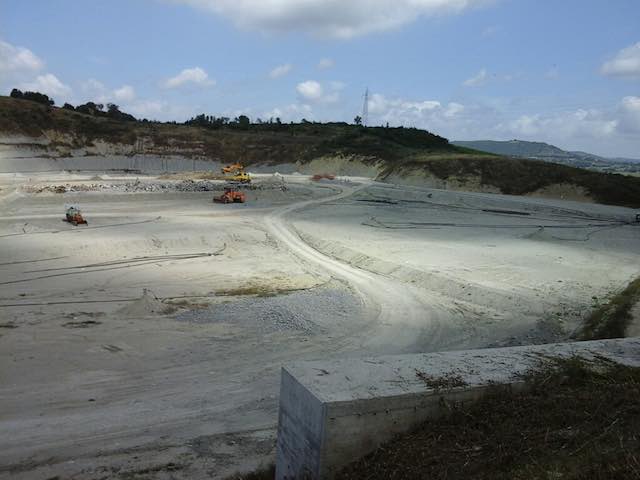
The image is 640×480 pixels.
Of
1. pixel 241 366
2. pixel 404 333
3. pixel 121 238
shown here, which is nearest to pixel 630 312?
pixel 404 333

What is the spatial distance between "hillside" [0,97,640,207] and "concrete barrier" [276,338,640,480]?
38.9m

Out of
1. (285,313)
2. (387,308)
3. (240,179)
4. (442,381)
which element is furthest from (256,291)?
(240,179)

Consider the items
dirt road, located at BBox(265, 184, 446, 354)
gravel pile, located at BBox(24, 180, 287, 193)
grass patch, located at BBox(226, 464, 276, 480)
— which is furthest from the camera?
gravel pile, located at BBox(24, 180, 287, 193)

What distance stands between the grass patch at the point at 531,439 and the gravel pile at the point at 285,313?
780 centimetres

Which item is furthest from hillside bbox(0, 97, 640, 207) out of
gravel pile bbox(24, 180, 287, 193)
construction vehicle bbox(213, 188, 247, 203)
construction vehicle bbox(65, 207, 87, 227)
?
construction vehicle bbox(65, 207, 87, 227)

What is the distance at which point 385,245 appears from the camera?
24172 mm

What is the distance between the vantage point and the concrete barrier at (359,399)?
5262mm

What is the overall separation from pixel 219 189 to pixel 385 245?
2184 cm

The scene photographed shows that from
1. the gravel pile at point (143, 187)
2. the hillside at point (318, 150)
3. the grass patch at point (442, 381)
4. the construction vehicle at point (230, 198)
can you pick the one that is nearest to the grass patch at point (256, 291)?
the grass patch at point (442, 381)

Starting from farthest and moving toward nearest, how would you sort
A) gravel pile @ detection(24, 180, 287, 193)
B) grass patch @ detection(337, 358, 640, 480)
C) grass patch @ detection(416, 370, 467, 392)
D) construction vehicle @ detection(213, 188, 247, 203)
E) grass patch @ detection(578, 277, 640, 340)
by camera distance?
construction vehicle @ detection(213, 188, 247, 203) < gravel pile @ detection(24, 180, 287, 193) < grass patch @ detection(578, 277, 640, 340) < grass patch @ detection(416, 370, 467, 392) < grass patch @ detection(337, 358, 640, 480)

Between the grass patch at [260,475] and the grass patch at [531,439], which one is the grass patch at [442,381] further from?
the grass patch at [260,475]

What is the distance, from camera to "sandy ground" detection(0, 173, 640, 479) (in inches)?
311

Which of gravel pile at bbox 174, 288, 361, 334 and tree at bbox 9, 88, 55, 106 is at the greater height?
tree at bbox 9, 88, 55, 106

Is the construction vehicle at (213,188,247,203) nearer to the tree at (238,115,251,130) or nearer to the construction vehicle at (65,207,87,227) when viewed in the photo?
the construction vehicle at (65,207,87,227)
